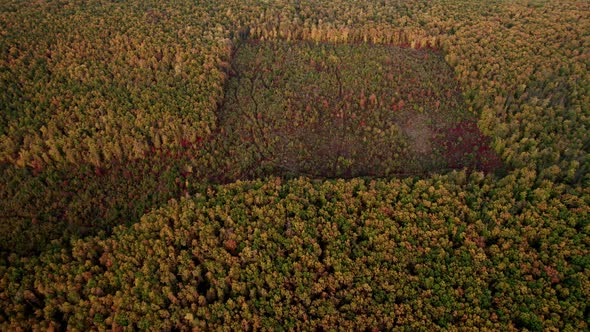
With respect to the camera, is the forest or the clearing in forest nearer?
the forest

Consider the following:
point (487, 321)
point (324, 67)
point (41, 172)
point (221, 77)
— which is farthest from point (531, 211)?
point (41, 172)

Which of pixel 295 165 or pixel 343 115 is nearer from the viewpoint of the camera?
pixel 295 165

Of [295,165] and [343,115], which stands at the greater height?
[343,115]

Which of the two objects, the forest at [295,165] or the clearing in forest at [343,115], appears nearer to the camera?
the forest at [295,165]
